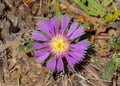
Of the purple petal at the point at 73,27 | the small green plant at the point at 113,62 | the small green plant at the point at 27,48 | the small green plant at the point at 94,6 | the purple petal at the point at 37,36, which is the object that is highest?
the small green plant at the point at 94,6

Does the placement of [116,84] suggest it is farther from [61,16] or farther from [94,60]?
[61,16]

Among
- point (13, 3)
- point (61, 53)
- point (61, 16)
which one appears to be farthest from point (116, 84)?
point (13, 3)

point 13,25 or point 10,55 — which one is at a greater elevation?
point 13,25

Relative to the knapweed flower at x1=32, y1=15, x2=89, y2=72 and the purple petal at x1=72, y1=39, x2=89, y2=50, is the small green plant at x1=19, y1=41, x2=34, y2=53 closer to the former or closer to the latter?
the knapweed flower at x1=32, y1=15, x2=89, y2=72

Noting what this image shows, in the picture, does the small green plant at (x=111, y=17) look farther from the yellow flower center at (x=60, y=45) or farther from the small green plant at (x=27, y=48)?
the small green plant at (x=27, y=48)

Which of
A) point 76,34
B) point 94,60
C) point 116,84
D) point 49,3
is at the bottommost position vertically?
point 116,84

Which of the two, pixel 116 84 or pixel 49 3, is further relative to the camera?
pixel 49 3

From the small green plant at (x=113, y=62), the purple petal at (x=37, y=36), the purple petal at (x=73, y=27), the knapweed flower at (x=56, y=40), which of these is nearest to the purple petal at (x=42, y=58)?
the knapweed flower at (x=56, y=40)

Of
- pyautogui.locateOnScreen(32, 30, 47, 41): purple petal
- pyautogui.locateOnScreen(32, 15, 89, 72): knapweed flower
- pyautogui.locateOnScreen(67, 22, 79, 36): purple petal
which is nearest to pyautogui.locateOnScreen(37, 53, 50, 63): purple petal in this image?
pyautogui.locateOnScreen(32, 15, 89, 72): knapweed flower
